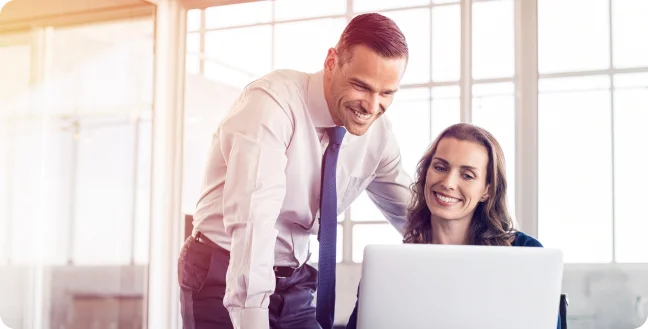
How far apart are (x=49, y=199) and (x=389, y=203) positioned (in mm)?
2335

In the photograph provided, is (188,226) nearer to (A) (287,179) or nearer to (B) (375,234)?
(B) (375,234)

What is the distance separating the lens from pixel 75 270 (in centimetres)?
436

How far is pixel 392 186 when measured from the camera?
2572 millimetres

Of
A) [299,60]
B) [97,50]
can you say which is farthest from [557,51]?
[97,50]

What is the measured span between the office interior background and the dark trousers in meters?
1.70

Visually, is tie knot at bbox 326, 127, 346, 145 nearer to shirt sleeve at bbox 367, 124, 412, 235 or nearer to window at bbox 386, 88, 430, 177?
shirt sleeve at bbox 367, 124, 412, 235

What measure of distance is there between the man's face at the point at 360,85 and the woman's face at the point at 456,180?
1.15 feet

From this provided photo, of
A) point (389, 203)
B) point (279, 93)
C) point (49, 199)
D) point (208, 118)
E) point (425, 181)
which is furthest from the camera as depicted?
point (208, 118)

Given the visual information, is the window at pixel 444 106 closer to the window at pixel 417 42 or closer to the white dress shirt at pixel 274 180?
the window at pixel 417 42

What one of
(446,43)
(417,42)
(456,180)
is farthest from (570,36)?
(456,180)

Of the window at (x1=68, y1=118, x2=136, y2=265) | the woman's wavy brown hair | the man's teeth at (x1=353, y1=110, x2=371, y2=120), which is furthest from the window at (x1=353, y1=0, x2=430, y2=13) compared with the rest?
the man's teeth at (x1=353, y1=110, x2=371, y2=120)

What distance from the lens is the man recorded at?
1.75 metres

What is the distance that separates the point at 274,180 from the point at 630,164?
2.37 m

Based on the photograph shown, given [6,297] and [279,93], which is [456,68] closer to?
[279,93]
